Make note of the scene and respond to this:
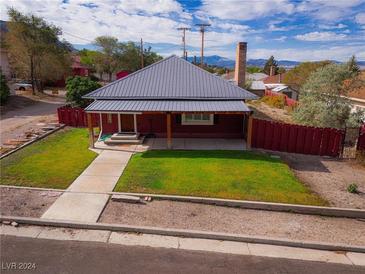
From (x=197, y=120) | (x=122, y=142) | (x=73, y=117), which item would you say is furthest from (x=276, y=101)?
(x=122, y=142)

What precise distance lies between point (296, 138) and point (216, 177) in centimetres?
669

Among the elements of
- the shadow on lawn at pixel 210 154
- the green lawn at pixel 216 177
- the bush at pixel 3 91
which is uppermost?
the bush at pixel 3 91

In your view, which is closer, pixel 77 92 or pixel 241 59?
pixel 77 92

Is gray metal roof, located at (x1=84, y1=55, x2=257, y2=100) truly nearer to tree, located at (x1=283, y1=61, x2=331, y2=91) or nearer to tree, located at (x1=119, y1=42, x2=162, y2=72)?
tree, located at (x1=283, y1=61, x2=331, y2=91)

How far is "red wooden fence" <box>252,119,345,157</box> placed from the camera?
1516cm

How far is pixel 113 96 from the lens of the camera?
1633cm

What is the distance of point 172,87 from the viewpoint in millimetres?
16766

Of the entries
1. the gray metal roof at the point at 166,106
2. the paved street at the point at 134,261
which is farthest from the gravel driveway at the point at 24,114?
the paved street at the point at 134,261

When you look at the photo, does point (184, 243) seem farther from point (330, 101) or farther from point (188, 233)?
point (330, 101)

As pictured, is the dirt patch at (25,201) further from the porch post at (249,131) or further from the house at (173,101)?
the porch post at (249,131)

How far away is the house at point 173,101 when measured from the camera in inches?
628

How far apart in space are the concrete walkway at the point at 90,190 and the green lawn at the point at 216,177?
0.53m

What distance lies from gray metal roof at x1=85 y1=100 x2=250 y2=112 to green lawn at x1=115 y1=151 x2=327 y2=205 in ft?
7.59

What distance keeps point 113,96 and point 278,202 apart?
11017 millimetres
